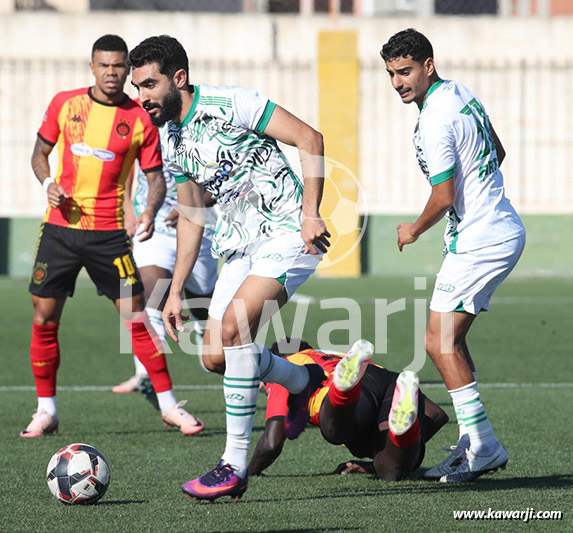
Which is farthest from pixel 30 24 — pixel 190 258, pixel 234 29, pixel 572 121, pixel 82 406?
pixel 190 258

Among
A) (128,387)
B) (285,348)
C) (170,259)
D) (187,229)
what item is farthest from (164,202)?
(187,229)

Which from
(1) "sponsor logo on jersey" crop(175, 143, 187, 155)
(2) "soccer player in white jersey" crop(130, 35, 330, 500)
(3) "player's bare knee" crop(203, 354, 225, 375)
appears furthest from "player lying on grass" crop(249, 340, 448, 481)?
(1) "sponsor logo on jersey" crop(175, 143, 187, 155)

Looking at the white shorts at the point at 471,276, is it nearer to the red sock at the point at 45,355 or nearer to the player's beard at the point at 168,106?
the player's beard at the point at 168,106

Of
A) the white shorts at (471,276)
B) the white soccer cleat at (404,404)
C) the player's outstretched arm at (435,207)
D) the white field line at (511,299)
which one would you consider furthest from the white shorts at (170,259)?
the white field line at (511,299)

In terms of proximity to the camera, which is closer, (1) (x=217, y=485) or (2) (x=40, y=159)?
(1) (x=217, y=485)

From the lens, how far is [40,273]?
6.50 m

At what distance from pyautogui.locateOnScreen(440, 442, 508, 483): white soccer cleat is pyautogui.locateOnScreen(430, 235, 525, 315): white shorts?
2.20ft

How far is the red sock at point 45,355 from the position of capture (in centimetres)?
658

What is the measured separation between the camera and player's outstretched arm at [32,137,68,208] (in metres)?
6.35

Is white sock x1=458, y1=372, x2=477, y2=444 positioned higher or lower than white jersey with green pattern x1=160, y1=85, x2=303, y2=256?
lower

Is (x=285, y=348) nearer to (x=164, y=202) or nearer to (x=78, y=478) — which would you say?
(x=78, y=478)

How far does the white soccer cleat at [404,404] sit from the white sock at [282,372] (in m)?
0.59

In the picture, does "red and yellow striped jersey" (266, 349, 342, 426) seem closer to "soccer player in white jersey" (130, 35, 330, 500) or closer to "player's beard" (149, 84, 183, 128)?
"soccer player in white jersey" (130, 35, 330, 500)

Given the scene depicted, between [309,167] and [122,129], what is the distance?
7.49 ft
